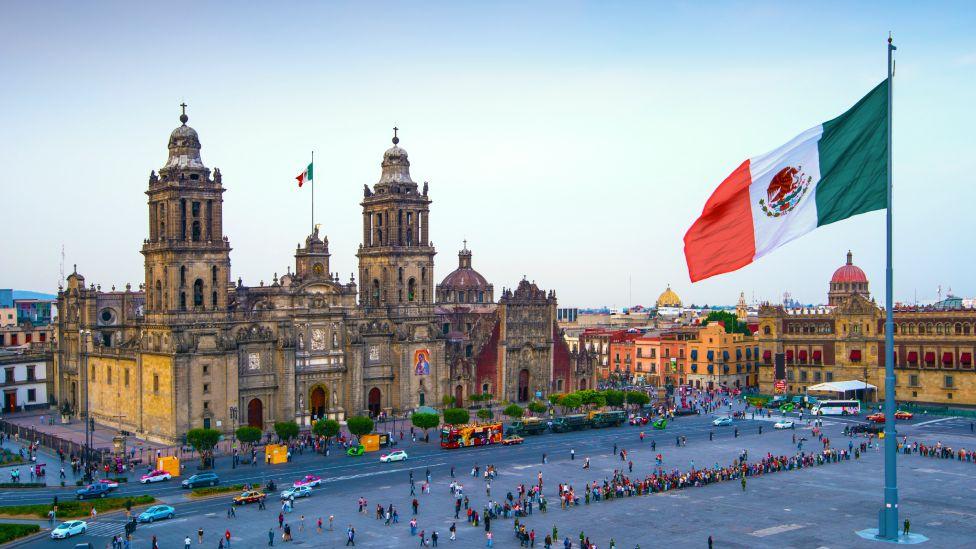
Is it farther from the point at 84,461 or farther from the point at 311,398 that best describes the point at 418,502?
the point at 311,398

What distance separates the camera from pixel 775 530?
54250 mm

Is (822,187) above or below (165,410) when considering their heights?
above

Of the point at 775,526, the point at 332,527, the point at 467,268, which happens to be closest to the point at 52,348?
the point at 467,268

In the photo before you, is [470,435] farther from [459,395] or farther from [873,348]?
[873,348]

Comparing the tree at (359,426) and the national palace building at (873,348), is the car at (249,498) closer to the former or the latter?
the tree at (359,426)

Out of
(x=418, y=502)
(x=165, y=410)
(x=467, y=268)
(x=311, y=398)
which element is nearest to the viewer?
(x=418, y=502)

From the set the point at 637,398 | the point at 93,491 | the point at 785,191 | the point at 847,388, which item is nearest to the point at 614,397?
the point at 637,398

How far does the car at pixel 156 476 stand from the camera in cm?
6850

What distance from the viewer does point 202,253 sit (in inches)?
3450

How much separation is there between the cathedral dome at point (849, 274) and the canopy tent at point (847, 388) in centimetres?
4582

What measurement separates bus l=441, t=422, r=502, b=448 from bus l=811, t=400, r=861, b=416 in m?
36.8

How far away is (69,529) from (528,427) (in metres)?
46.3

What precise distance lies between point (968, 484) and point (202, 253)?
60.6 meters

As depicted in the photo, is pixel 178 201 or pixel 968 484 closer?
pixel 968 484
